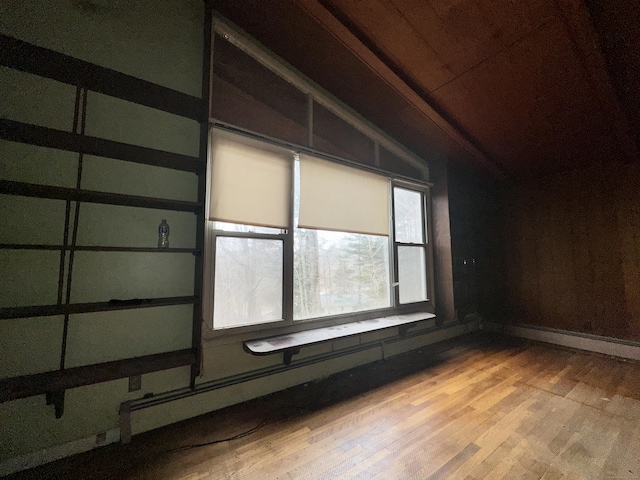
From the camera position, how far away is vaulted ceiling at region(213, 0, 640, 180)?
6.23 ft

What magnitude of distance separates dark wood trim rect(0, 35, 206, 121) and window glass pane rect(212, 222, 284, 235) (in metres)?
0.85

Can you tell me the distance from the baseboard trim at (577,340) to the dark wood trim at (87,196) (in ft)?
16.8

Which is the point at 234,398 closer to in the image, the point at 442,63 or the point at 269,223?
the point at 269,223

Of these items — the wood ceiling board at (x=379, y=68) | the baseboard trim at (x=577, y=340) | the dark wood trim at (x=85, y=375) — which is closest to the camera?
the dark wood trim at (x=85, y=375)

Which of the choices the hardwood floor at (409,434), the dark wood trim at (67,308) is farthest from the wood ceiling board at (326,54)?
the hardwood floor at (409,434)

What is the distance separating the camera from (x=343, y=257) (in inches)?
117

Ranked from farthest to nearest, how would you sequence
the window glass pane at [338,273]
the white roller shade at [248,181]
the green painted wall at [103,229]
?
the window glass pane at [338,273], the white roller shade at [248,181], the green painted wall at [103,229]

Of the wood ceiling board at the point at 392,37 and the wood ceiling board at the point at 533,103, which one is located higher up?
the wood ceiling board at the point at 392,37

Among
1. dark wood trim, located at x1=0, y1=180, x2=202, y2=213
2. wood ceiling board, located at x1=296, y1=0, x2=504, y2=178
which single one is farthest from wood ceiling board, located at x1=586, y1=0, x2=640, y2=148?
dark wood trim, located at x1=0, y1=180, x2=202, y2=213

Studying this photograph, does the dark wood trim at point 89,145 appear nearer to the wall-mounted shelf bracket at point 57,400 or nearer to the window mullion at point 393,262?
the wall-mounted shelf bracket at point 57,400

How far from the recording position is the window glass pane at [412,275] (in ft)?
11.6

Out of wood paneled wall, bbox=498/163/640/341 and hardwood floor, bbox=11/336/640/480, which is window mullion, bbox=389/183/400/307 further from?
wood paneled wall, bbox=498/163/640/341

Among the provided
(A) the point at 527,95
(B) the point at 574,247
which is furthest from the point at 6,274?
(B) the point at 574,247

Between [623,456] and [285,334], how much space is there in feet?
7.87
